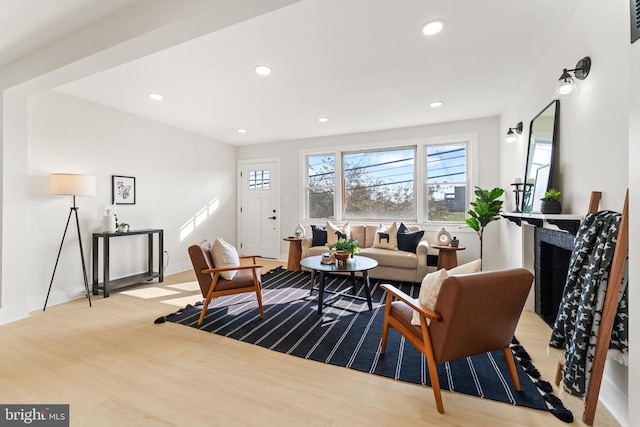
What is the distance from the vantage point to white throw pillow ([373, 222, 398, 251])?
454 cm

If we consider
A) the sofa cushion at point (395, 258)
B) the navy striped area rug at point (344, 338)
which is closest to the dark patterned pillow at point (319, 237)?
the sofa cushion at point (395, 258)

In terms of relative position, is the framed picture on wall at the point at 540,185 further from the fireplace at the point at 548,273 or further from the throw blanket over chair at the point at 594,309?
the throw blanket over chair at the point at 594,309

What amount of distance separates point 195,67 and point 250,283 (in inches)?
88.2

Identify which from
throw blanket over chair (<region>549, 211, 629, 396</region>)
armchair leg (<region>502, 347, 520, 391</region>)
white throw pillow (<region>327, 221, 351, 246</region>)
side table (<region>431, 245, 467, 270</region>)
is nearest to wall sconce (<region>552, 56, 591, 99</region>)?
throw blanket over chair (<region>549, 211, 629, 396</region>)

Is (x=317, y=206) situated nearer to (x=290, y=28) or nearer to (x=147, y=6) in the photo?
(x=290, y=28)

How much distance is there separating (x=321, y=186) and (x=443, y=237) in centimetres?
249

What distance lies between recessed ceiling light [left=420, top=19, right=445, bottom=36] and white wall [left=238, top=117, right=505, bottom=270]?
2.71 m

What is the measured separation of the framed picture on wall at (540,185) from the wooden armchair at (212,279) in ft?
8.74

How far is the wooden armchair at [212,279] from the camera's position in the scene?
2766mm

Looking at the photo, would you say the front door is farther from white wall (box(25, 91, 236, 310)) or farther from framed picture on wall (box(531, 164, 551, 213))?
framed picture on wall (box(531, 164, 551, 213))

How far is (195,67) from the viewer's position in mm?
2777

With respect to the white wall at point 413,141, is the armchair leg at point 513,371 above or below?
below

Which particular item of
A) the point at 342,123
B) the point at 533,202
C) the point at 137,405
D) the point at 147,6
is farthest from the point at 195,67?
the point at 533,202

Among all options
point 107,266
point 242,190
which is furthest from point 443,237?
point 107,266
